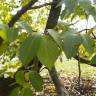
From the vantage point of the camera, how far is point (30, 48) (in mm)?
516

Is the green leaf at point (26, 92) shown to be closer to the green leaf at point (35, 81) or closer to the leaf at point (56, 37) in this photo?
the green leaf at point (35, 81)

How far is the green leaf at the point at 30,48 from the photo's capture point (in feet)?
1.69

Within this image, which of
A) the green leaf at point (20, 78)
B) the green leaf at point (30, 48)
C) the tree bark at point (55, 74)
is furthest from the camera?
the tree bark at point (55, 74)

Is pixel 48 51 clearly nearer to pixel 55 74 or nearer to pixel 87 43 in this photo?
pixel 87 43

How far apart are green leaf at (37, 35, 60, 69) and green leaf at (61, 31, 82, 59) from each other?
0.02m

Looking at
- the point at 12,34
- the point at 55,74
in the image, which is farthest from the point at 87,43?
the point at 55,74

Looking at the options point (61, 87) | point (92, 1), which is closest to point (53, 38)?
point (92, 1)

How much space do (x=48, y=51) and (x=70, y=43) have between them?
4 cm

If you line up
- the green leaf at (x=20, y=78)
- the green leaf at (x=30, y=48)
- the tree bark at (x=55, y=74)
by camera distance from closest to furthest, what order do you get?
the green leaf at (x=30, y=48) < the green leaf at (x=20, y=78) < the tree bark at (x=55, y=74)

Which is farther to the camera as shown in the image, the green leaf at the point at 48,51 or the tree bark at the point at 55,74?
the tree bark at the point at 55,74

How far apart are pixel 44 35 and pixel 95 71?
205 inches

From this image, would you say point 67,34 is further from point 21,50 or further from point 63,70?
point 63,70

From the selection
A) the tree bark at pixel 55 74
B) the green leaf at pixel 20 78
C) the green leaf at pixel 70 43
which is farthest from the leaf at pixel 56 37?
the tree bark at pixel 55 74

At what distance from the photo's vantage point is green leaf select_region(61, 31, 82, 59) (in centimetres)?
52
